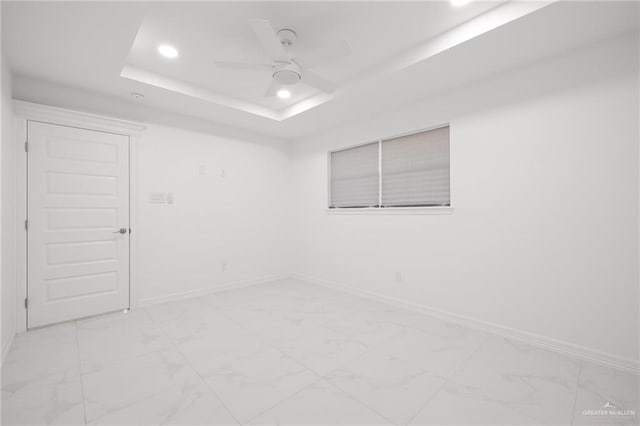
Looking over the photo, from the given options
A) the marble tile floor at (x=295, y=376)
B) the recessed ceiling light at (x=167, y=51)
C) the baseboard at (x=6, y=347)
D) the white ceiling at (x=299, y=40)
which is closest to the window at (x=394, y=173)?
the white ceiling at (x=299, y=40)

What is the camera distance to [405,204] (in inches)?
143

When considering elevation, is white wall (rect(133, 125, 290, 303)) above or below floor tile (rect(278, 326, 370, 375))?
above

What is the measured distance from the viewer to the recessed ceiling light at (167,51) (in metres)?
2.64

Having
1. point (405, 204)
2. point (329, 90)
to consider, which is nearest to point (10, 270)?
point (329, 90)

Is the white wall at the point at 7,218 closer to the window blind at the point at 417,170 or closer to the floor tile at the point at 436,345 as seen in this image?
the floor tile at the point at 436,345

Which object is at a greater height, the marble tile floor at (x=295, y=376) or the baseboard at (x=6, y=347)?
the baseboard at (x=6, y=347)

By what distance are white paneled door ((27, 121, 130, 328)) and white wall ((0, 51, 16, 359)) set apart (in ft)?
0.49

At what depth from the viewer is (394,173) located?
3.78m

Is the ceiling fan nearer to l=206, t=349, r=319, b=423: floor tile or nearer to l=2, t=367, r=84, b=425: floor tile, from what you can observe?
l=206, t=349, r=319, b=423: floor tile

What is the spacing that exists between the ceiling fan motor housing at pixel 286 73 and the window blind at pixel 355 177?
176cm

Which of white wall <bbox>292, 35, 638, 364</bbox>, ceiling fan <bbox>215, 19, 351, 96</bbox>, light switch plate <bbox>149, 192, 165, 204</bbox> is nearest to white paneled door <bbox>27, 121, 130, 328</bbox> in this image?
light switch plate <bbox>149, 192, 165, 204</bbox>

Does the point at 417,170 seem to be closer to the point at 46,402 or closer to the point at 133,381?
the point at 133,381

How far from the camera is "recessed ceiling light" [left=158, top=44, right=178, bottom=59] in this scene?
264 centimetres

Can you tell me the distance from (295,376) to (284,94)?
3.15 meters
